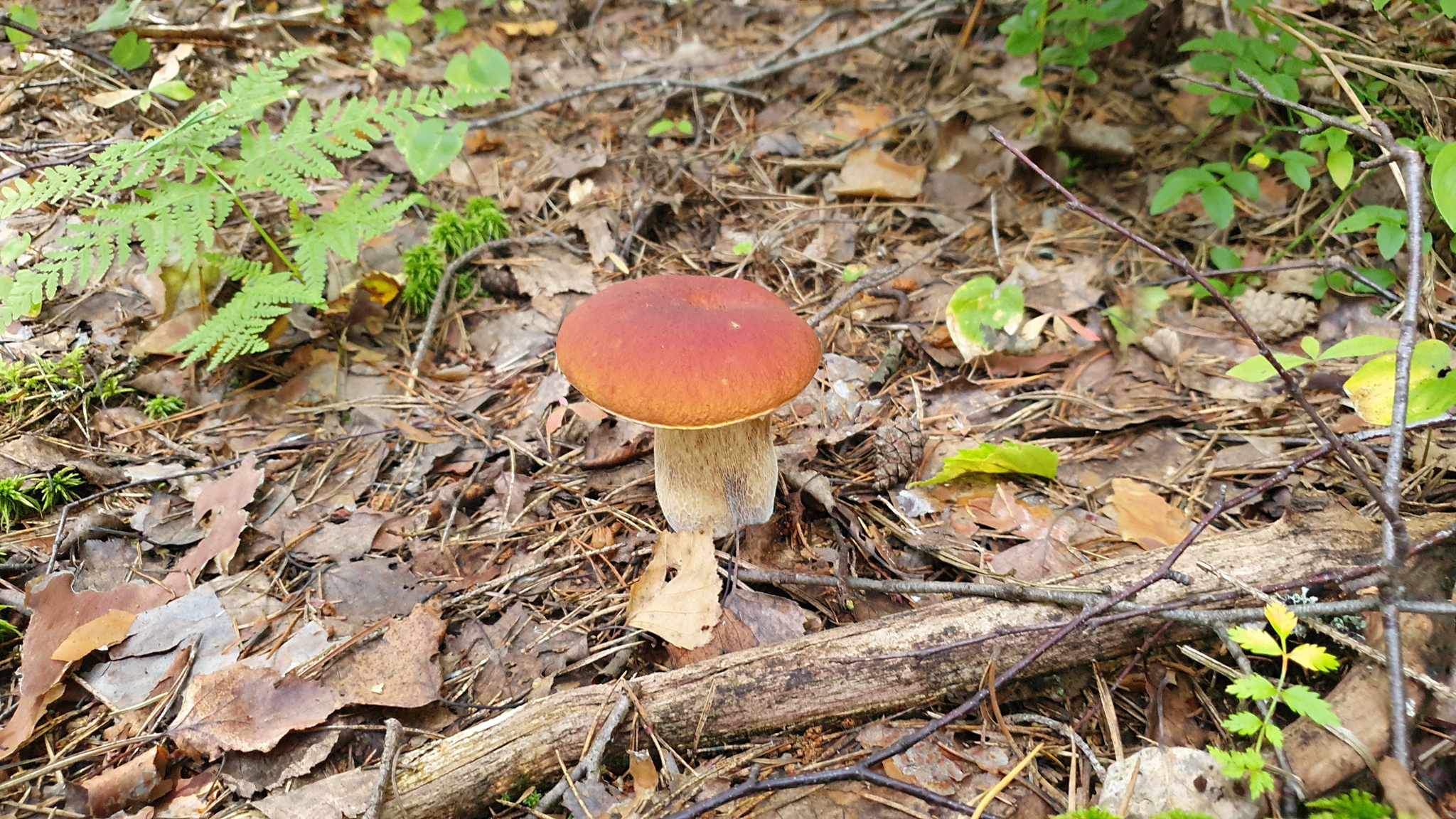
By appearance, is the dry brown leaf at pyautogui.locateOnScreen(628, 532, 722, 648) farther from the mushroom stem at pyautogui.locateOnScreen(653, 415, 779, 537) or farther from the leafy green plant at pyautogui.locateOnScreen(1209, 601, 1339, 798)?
the leafy green plant at pyautogui.locateOnScreen(1209, 601, 1339, 798)

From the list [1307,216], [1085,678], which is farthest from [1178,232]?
[1085,678]

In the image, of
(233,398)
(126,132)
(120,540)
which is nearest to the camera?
(120,540)

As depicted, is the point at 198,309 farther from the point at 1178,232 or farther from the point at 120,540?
the point at 1178,232

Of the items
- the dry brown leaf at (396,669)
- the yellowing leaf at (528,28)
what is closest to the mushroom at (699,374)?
the dry brown leaf at (396,669)

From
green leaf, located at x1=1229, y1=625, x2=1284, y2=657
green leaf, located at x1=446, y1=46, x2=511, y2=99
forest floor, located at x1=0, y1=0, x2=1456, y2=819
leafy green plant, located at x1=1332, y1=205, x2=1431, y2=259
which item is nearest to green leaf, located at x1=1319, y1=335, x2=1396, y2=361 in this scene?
forest floor, located at x1=0, y1=0, x2=1456, y2=819

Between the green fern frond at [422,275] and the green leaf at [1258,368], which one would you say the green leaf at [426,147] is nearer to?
the green fern frond at [422,275]

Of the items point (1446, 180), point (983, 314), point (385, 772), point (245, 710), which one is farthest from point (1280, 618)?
point (245, 710)

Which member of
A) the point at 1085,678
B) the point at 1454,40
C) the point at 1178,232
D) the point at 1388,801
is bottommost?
the point at 1085,678
